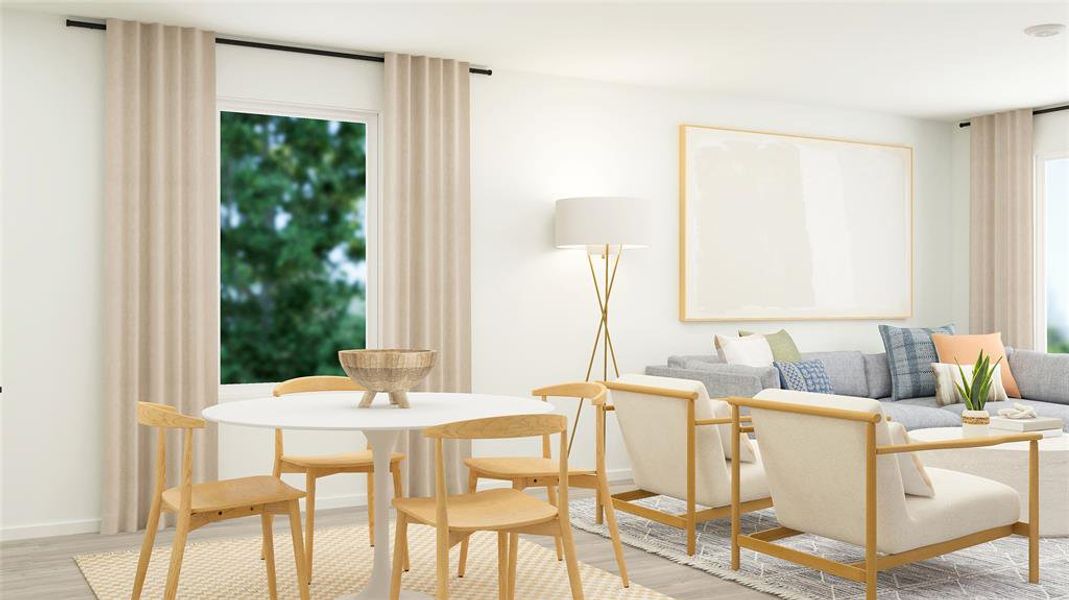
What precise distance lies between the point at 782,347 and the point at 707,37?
85.5 inches

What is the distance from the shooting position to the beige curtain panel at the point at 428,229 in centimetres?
556

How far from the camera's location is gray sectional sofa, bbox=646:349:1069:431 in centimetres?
557

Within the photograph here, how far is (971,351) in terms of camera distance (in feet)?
21.7

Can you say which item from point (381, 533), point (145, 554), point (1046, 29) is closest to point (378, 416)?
point (381, 533)

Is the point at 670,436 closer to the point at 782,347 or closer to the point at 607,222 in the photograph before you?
the point at 607,222

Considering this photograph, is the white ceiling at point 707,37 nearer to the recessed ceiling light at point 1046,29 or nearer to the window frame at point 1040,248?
the recessed ceiling light at point 1046,29

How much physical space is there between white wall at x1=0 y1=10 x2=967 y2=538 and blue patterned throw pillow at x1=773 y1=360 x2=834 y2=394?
91 centimetres

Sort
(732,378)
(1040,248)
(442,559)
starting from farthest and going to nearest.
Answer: (1040,248) → (732,378) → (442,559)

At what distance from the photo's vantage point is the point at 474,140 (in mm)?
5895

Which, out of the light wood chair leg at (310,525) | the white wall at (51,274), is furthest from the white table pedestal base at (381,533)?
the white wall at (51,274)

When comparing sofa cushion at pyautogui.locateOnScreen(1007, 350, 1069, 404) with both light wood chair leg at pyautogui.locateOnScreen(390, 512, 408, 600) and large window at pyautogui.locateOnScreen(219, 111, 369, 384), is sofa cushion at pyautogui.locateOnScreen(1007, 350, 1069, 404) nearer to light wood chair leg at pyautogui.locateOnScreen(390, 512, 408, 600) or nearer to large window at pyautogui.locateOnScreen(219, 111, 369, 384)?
large window at pyautogui.locateOnScreen(219, 111, 369, 384)

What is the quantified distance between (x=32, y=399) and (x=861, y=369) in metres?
5.21

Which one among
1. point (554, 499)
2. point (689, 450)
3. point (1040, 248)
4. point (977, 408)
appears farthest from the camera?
point (1040, 248)

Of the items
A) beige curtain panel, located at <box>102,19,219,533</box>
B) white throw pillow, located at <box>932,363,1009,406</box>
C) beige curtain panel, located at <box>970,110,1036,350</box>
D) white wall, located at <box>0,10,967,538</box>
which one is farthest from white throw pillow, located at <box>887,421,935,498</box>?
beige curtain panel, located at <box>970,110,1036,350</box>
